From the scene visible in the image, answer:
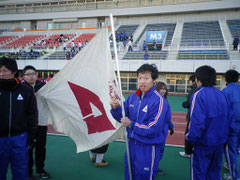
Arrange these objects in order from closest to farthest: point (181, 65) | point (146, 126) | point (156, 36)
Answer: point (146, 126) → point (181, 65) → point (156, 36)

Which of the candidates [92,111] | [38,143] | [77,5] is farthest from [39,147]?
[77,5]

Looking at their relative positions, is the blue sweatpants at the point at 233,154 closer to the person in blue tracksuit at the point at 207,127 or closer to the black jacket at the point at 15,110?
the person in blue tracksuit at the point at 207,127

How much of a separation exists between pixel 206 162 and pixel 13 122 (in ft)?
8.93

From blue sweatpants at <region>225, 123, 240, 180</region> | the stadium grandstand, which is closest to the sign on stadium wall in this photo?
the stadium grandstand

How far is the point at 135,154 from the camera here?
2410 millimetres

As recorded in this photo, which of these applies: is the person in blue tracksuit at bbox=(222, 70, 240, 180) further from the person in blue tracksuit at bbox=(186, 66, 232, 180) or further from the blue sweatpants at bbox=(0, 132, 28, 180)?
the blue sweatpants at bbox=(0, 132, 28, 180)

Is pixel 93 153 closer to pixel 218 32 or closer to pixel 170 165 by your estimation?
pixel 170 165

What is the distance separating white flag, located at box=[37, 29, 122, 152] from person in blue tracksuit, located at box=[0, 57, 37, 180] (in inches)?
23.6

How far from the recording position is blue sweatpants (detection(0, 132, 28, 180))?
8.23 feet

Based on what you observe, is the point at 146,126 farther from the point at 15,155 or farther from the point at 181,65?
the point at 181,65

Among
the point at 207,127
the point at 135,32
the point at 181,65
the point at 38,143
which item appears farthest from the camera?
the point at 135,32

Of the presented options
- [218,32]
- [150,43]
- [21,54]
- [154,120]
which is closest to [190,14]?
[218,32]

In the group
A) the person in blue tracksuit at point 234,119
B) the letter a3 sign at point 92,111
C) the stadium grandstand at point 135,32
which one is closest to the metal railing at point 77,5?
the stadium grandstand at point 135,32

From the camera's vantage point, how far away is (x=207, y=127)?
2482 mm
